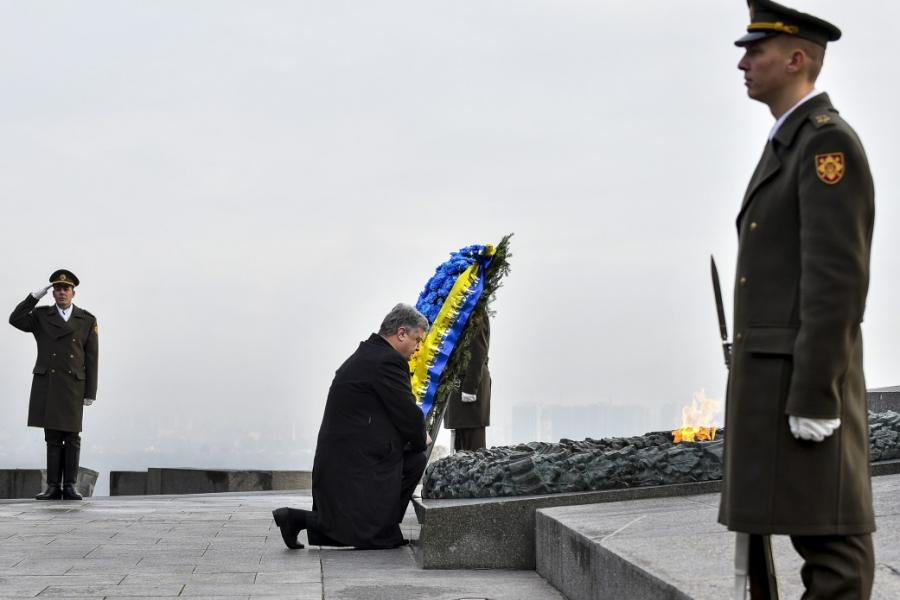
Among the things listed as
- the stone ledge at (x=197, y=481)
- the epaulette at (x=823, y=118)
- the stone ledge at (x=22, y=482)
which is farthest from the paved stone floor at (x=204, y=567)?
the stone ledge at (x=197, y=481)

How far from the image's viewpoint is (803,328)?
3.20m

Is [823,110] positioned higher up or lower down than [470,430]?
higher up

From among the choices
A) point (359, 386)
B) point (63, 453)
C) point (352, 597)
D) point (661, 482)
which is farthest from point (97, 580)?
point (63, 453)

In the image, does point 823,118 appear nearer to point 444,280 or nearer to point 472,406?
point 444,280

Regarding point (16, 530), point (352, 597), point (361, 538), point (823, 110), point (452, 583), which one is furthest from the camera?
point (16, 530)

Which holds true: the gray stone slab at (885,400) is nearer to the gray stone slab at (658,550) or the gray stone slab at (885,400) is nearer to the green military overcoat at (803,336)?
the gray stone slab at (658,550)

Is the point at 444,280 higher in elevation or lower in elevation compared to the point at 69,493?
higher

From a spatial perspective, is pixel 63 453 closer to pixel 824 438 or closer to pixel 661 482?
pixel 661 482

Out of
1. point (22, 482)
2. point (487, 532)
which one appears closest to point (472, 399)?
point (22, 482)

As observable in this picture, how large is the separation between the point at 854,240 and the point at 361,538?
17.0 ft

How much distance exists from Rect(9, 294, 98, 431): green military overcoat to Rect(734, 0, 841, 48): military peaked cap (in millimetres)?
10959

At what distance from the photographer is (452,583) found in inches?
256

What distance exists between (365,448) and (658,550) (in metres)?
3.27

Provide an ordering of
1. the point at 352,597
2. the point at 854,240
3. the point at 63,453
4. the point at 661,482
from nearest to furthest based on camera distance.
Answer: the point at 854,240 < the point at 352,597 < the point at 661,482 < the point at 63,453
